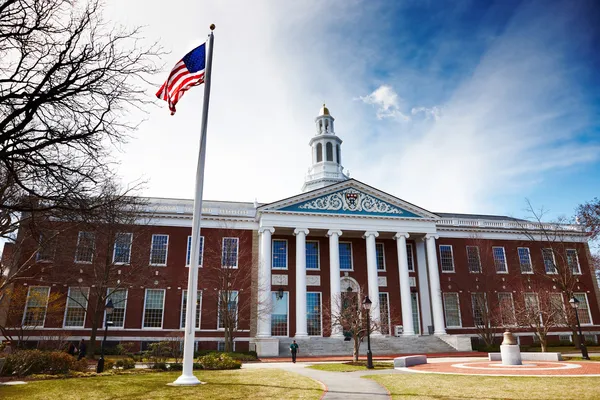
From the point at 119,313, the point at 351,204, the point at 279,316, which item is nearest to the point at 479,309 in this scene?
the point at 351,204

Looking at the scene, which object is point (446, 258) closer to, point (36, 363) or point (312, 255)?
point (312, 255)

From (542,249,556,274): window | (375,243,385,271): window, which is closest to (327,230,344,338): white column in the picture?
(375,243,385,271): window

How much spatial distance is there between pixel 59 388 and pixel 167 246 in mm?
24336

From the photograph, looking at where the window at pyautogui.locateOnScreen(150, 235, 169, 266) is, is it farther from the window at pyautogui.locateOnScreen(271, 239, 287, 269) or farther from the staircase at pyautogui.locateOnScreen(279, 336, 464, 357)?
the staircase at pyautogui.locateOnScreen(279, 336, 464, 357)

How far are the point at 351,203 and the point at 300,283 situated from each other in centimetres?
879

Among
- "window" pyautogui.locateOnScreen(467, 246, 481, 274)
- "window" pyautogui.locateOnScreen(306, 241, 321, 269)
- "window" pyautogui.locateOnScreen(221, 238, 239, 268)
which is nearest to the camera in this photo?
"window" pyautogui.locateOnScreen(221, 238, 239, 268)

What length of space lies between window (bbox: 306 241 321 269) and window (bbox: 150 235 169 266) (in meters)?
12.7

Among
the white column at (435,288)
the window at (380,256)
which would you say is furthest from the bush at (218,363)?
the window at (380,256)

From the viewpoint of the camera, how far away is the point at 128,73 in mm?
11422

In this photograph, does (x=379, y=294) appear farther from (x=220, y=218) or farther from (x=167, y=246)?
(x=167, y=246)

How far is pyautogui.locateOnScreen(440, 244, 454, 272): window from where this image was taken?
4153cm

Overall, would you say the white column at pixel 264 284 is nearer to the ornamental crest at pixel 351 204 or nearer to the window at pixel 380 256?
the ornamental crest at pixel 351 204

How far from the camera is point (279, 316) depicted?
3647cm

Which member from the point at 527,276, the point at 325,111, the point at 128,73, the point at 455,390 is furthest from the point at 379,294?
the point at 128,73
